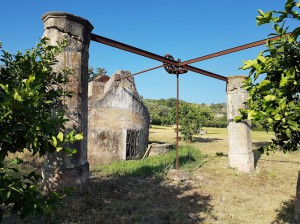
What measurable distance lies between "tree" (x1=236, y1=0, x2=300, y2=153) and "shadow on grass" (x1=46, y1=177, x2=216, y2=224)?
3.92m

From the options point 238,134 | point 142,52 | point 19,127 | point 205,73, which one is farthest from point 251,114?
point 238,134

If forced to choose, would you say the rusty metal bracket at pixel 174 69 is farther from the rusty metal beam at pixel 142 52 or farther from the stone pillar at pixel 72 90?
the stone pillar at pixel 72 90

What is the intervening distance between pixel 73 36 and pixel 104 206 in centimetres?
412

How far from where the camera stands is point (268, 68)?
2750mm

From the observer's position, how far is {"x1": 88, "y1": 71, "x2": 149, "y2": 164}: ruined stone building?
13156 mm

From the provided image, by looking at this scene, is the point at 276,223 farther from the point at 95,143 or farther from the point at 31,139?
the point at 95,143

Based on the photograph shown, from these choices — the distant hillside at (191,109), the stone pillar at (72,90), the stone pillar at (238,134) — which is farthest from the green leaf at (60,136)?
the distant hillside at (191,109)

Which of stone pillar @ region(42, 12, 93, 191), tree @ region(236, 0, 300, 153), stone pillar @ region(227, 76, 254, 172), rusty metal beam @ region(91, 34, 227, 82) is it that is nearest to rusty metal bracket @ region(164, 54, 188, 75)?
rusty metal beam @ region(91, 34, 227, 82)

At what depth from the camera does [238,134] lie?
35.8 ft

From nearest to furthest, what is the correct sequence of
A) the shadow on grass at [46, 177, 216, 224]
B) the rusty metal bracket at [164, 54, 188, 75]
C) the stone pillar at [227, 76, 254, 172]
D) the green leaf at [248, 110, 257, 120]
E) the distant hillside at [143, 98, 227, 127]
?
1. the green leaf at [248, 110, 257, 120]
2. the shadow on grass at [46, 177, 216, 224]
3. the rusty metal bracket at [164, 54, 188, 75]
4. the stone pillar at [227, 76, 254, 172]
5. the distant hillside at [143, 98, 227, 127]

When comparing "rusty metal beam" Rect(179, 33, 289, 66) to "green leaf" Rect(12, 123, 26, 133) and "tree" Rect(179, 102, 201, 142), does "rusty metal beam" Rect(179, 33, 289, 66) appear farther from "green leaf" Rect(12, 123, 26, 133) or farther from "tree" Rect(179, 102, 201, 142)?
"tree" Rect(179, 102, 201, 142)

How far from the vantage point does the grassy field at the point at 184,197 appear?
5793 mm

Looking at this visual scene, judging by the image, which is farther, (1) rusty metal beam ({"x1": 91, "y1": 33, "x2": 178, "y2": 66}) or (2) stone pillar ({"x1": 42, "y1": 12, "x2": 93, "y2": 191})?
(1) rusty metal beam ({"x1": 91, "y1": 33, "x2": 178, "y2": 66})

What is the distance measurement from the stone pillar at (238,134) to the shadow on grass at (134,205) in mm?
3526
